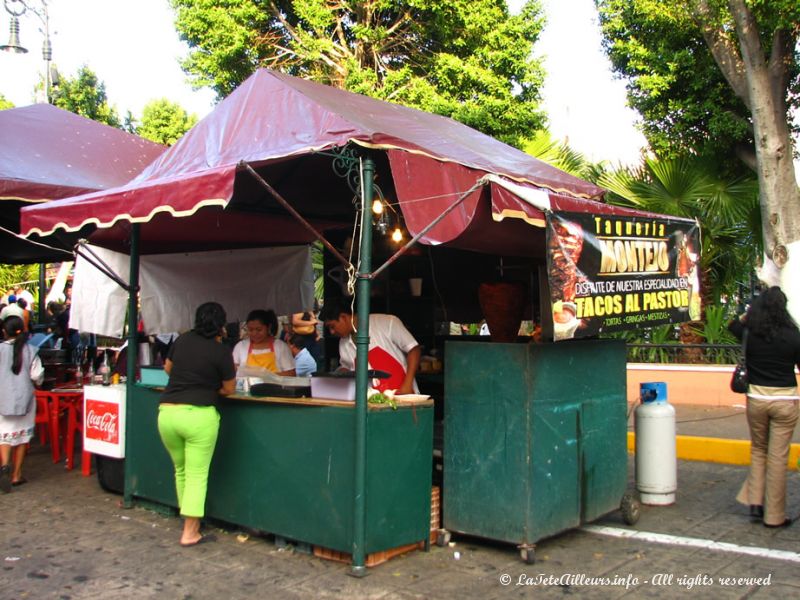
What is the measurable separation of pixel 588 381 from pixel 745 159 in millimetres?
9347

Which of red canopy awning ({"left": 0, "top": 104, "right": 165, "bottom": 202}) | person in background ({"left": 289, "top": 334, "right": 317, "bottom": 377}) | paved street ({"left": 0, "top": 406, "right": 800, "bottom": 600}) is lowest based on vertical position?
paved street ({"left": 0, "top": 406, "right": 800, "bottom": 600})

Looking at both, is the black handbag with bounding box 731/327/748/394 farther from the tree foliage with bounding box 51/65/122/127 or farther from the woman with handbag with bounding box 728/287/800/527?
the tree foliage with bounding box 51/65/122/127

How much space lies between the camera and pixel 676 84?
13.8 m

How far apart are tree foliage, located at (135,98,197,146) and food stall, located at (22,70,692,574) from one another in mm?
20576

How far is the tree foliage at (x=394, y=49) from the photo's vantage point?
16.7m

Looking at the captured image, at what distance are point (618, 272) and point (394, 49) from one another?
14831mm

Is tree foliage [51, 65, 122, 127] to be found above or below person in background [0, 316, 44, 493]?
above

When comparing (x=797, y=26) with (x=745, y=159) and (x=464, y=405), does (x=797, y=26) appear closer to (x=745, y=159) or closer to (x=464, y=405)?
(x=745, y=159)

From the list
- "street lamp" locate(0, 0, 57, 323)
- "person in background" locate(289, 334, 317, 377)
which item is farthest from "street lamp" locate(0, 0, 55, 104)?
"person in background" locate(289, 334, 317, 377)

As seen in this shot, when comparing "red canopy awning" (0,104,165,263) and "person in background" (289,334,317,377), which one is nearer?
"red canopy awning" (0,104,165,263)

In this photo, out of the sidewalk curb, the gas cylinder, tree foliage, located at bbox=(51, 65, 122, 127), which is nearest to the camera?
the gas cylinder

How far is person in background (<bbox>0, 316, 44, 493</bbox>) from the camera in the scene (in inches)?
269

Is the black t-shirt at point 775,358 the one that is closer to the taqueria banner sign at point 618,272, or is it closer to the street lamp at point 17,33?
the taqueria banner sign at point 618,272

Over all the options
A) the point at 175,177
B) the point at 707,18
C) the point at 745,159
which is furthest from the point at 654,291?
the point at 745,159
